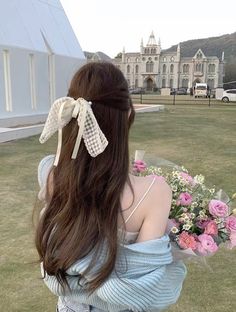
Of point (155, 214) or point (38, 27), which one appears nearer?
point (155, 214)

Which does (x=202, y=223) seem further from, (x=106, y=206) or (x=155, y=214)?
(x=106, y=206)

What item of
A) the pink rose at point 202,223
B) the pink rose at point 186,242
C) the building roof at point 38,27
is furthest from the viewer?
the building roof at point 38,27

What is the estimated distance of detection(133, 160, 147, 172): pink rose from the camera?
1.74 meters

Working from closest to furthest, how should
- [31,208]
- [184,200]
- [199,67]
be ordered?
1. [184,200]
2. [31,208]
3. [199,67]

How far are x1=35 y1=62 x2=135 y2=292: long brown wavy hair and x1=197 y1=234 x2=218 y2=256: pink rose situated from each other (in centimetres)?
39

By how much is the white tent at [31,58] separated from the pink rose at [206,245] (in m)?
11.8

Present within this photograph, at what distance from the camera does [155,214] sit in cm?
131

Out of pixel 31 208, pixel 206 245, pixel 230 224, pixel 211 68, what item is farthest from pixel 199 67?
pixel 206 245

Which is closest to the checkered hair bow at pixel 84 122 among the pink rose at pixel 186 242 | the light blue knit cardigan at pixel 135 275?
the light blue knit cardigan at pixel 135 275

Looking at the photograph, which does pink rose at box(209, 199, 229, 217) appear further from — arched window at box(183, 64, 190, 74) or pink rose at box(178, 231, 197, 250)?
arched window at box(183, 64, 190, 74)

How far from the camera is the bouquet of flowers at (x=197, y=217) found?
1494mm

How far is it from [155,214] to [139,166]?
47 centimetres

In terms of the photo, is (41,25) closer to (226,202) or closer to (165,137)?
(165,137)

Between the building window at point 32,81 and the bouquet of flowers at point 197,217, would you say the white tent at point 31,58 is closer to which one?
the building window at point 32,81
